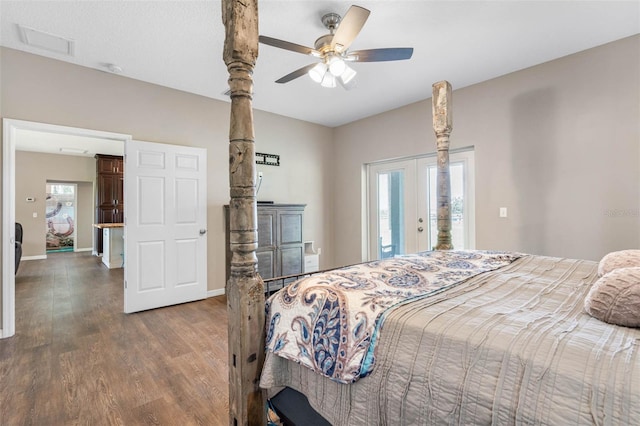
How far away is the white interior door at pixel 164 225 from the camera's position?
3502 millimetres

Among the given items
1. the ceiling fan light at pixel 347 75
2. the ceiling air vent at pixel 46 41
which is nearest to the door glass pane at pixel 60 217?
the ceiling air vent at pixel 46 41

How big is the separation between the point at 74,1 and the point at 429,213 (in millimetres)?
4331

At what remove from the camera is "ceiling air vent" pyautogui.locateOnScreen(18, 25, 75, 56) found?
2625 millimetres

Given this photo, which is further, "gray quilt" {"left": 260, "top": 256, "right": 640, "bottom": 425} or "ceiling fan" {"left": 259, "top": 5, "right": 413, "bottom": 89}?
"ceiling fan" {"left": 259, "top": 5, "right": 413, "bottom": 89}

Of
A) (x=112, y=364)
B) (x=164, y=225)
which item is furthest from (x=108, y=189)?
(x=112, y=364)

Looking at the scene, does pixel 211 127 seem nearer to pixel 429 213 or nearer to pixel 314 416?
pixel 429 213

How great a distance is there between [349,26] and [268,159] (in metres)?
3.04

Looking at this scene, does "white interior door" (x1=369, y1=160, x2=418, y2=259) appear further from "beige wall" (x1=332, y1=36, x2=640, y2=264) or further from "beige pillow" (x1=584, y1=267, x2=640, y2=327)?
"beige pillow" (x1=584, y1=267, x2=640, y2=327)

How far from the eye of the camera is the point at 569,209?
3078mm

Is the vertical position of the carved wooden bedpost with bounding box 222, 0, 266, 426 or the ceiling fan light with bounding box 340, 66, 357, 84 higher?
the ceiling fan light with bounding box 340, 66, 357, 84

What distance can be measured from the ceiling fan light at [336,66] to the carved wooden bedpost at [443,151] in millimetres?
878

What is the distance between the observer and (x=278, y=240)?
14.5 feet

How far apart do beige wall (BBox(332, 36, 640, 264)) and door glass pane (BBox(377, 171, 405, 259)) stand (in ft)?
2.74

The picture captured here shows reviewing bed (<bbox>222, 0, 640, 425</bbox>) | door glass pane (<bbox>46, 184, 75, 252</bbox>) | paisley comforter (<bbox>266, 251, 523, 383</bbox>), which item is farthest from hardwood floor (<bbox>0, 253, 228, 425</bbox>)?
door glass pane (<bbox>46, 184, 75, 252</bbox>)
